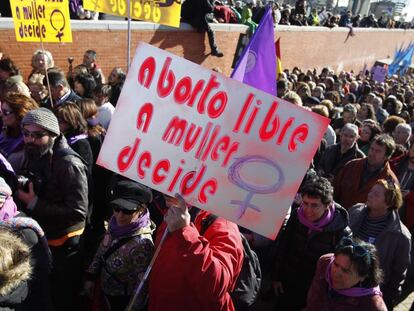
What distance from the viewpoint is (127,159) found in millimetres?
2102

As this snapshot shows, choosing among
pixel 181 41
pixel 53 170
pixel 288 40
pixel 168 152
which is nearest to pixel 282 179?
pixel 168 152

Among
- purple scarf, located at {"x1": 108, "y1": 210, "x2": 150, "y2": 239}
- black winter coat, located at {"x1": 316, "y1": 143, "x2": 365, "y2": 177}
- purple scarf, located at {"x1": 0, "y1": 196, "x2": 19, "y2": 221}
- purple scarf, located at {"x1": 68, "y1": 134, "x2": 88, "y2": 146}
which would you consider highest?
purple scarf, located at {"x1": 0, "y1": 196, "x2": 19, "y2": 221}

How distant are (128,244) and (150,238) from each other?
15 centimetres

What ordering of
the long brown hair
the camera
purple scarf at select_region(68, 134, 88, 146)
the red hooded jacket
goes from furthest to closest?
the long brown hair, purple scarf at select_region(68, 134, 88, 146), the camera, the red hooded jacket

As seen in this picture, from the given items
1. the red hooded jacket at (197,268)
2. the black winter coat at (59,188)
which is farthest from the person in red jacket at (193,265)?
the black winter coat at (59,188)

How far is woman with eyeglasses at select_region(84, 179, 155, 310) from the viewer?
2.54 m

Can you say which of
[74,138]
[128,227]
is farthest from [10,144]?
[128,227]

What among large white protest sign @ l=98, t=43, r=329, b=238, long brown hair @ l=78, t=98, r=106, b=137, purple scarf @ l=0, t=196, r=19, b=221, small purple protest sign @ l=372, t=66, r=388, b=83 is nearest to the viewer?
large white protest sign @ l=98, t=43, r=329, b=238

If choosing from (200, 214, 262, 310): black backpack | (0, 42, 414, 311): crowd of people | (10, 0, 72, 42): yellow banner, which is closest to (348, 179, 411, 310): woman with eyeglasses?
(0, 42, 414, 311): crowd of people

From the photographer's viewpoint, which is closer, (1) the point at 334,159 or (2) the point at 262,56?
(2) the point at 262,56

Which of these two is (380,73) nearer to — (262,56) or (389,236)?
(262,56)

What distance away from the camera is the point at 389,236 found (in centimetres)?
319

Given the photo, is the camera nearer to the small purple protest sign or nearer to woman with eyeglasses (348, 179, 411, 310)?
woman with eyeglasses (348, 179, 411, 310)

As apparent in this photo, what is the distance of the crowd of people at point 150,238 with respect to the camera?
1.97 meters
